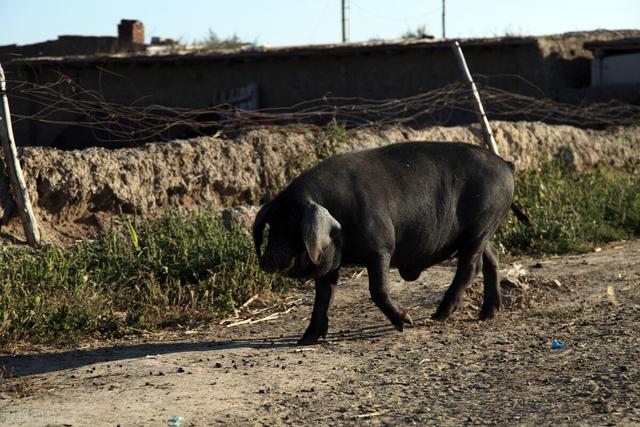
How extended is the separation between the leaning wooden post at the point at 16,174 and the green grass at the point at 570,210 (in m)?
4.41

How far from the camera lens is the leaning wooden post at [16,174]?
8016mm

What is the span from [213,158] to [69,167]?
1551mm

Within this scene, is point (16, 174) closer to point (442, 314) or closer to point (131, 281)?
point (131, 281)

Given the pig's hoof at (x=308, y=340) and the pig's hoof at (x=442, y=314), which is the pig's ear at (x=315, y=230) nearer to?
the pig's hoof at (x=308, y=340)

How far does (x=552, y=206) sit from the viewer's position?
11000 millimetres

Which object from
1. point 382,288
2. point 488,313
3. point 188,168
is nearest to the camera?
point 382,288

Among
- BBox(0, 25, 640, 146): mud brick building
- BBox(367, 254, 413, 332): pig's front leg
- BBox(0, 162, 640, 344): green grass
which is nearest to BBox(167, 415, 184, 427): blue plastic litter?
BBox(367, 254, 413, 332): pig's front leg

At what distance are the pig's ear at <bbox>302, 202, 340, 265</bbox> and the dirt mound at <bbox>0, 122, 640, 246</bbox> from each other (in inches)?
120

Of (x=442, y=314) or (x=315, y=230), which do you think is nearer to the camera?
(x=315, y=230)

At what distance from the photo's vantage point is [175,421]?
5.07 metres

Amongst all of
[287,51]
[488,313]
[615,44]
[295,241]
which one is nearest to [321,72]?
[287,51]

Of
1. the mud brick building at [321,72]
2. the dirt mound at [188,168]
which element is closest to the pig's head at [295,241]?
A: the dirt mound at [188,168]

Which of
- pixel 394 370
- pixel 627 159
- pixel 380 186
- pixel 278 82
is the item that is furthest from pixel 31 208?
pixel 278 82

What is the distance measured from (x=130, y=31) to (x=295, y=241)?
694 inches
